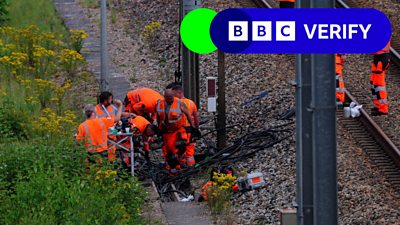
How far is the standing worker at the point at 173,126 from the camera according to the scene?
46.8ft

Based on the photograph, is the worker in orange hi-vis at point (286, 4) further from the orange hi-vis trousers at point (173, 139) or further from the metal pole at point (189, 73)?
the orange hi-vis trousers at point (173, 139)

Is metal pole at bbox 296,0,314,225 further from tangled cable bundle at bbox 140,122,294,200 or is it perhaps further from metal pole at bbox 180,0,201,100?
metal pole at bbox 180,0,201,100

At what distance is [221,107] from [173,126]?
1.52 metres

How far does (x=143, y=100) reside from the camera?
15398mm

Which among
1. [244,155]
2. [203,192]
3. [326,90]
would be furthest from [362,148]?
[326,90]

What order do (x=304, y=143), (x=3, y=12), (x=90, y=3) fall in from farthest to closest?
(x=90, y=3)
(x=3, y=12)
(x=304, y=143)

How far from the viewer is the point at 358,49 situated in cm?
611

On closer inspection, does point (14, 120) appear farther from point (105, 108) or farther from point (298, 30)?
point (298, 30)

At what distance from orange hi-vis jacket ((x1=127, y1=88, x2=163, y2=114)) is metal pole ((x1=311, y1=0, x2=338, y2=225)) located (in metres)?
8.73

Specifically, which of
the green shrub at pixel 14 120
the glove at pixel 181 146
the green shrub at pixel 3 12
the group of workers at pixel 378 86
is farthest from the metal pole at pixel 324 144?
the green shrub at pixel 3 12

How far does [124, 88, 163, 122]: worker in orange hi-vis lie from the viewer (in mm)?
15344

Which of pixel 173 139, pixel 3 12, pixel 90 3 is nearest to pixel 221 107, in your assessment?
pixel 173 139

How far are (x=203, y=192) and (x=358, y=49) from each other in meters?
7.07

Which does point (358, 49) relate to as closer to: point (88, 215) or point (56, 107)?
point (88, 215)
